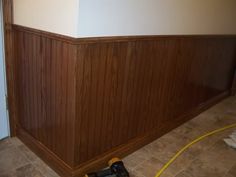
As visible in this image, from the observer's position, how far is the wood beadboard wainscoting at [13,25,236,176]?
1.61m

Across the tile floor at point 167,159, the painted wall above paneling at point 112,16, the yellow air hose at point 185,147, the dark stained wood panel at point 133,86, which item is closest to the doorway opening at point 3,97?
the tile floor at point 167,159

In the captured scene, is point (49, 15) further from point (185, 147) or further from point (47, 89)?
point (185, 147)

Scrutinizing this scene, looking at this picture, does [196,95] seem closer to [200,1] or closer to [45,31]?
[200,1]

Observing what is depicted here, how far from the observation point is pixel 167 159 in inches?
84.7

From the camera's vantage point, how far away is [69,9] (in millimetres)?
1429

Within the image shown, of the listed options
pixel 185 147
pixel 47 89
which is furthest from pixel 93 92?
pixel 185 147

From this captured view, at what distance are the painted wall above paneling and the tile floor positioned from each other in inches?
42.5

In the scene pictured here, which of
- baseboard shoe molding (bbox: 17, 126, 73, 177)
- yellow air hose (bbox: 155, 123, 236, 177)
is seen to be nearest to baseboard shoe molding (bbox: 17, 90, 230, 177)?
baseboard shoe molding (bbox: 17, 126, 73, 177)

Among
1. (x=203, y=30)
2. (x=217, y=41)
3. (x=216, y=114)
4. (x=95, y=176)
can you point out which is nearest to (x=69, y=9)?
(x=95, y=176)

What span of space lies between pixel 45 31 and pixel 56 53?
0.56 ft

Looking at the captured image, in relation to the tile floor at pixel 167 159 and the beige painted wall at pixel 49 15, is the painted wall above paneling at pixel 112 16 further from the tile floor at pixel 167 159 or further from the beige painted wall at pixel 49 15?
the tile floor at pixel 167 159

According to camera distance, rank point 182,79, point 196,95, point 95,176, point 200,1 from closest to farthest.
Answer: point 95,176 < point 200,1 < point 182,79 < point 196,95

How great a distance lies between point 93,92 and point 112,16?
528mm

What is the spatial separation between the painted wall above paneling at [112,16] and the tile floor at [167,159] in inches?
42.5
